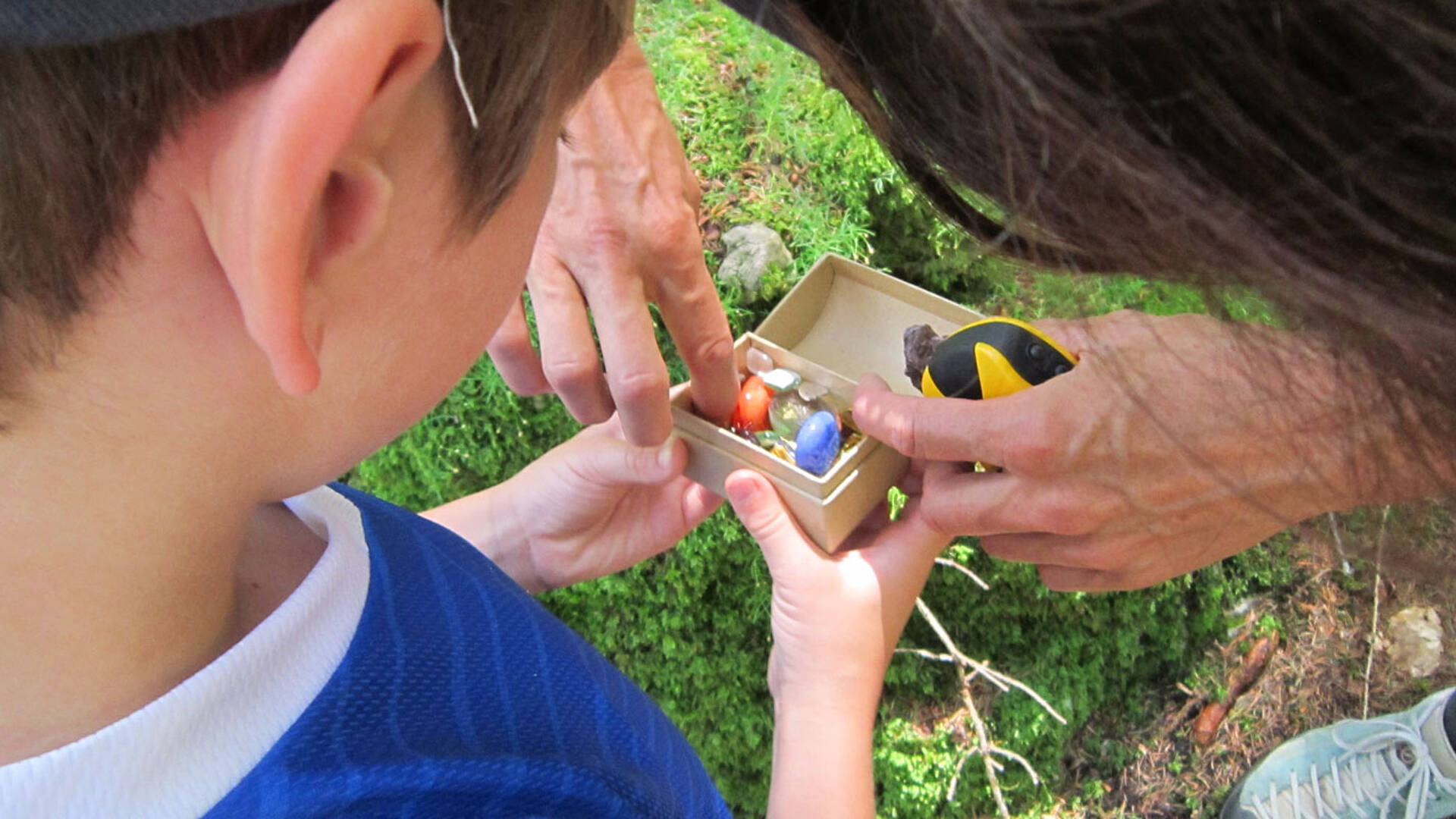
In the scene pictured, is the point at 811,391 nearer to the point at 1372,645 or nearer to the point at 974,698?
the point at 974,698

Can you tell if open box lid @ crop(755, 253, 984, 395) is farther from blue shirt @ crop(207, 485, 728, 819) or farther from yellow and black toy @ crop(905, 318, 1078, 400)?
blue shirt @ crop(207, 485, 728, 819)

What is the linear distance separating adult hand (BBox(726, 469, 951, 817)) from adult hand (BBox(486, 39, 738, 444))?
7.4 inches

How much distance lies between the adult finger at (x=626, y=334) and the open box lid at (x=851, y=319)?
337 millimetres

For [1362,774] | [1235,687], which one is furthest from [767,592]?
[1362,774]

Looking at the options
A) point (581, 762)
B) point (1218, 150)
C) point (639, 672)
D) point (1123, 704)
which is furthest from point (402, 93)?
point (1123, 704)

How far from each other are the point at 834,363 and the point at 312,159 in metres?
1.03

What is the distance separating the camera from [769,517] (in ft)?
3.81

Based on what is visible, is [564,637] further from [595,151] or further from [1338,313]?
[1338,313]

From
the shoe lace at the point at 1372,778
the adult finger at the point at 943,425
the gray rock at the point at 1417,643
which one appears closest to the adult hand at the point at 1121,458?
the adult finger at the point at 943,425

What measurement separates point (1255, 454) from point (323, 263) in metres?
0.81

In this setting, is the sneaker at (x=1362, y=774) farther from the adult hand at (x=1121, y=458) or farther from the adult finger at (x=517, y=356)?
the adult finger at (x=517, y=356)

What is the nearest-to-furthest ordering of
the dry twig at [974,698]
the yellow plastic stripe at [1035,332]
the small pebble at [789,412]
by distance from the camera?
the yellow plastic stripe at [1035,332]
the small pebble at [789,412]
the dry twig at [974,698]

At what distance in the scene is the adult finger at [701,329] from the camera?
1038 mm

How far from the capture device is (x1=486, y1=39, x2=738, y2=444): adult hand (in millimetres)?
1005
